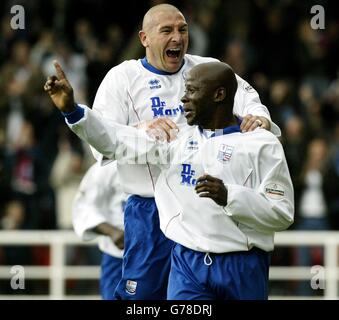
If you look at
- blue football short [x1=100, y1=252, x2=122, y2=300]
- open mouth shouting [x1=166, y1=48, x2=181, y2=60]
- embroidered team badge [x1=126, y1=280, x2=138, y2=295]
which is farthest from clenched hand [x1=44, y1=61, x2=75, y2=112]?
blue football short [x1=100, y1=252, x2=122, y2=300]

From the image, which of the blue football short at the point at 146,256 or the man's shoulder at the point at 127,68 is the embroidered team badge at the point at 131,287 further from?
the man's shoulder at the point at 127,68

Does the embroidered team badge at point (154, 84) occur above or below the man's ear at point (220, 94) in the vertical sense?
above

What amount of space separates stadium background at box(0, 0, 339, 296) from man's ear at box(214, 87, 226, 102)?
270 inches

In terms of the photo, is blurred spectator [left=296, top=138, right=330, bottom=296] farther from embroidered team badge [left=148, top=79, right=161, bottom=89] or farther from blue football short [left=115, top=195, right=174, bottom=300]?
embroidered team badge [left=148, top=79, right=161, bottom=89]

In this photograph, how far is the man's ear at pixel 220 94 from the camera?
342 inches

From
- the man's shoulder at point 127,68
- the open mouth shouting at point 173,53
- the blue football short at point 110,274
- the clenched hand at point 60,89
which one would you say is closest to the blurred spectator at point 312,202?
the blue football short at point 110,274

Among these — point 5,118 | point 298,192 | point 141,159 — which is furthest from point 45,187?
point 141,159

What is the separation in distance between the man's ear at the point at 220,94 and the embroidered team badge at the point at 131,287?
70.4 inches

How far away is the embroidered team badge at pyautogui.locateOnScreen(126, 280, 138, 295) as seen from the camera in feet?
31.7

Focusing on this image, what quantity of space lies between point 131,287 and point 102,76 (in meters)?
8.77

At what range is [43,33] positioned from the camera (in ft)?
63.3
